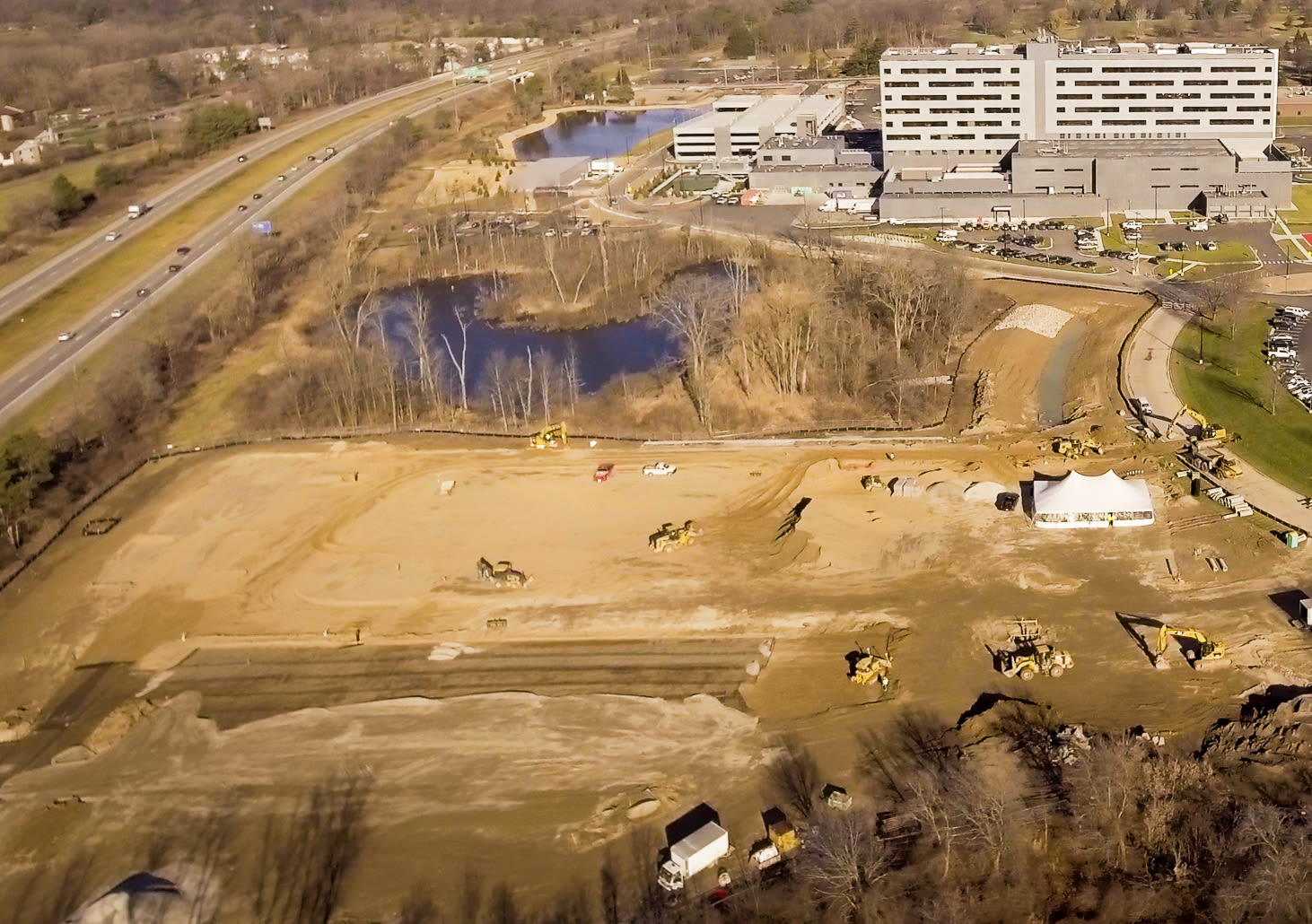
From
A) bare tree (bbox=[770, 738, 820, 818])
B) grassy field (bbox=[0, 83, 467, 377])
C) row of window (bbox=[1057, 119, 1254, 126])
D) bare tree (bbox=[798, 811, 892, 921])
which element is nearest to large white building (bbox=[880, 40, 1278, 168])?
row of window (bbox=[1057, 119, 1254, 126])

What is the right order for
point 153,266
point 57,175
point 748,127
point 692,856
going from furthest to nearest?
point 748,127 < point 57,175 < point 153,266 < point 692,856

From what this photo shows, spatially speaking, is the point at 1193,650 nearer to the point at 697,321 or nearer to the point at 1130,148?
the point at 697,321

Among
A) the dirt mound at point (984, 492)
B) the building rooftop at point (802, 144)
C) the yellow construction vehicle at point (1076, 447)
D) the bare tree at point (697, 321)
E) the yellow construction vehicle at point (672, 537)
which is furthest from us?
the building rooftop at point (802, 144)

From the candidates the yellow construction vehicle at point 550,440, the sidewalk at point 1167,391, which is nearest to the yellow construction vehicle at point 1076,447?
the sidewalk at point 1167,391

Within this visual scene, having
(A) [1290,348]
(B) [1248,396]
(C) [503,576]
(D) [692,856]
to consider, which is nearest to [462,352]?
(C) [503,576]

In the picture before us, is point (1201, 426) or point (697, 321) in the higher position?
point (697, 321)

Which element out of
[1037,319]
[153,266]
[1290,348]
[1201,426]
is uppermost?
[153,266]

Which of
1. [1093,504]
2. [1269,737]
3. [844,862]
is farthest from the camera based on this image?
[1093,504]

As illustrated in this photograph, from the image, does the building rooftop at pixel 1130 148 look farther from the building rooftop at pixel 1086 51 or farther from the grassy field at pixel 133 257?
the grassy field at pixel 133 257
